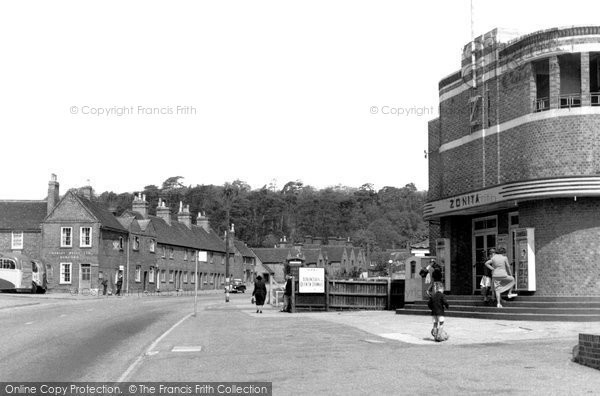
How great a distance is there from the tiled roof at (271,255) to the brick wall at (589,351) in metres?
101

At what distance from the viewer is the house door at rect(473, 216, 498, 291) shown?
2920 centimetres

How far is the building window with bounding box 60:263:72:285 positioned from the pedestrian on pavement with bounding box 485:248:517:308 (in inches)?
1688

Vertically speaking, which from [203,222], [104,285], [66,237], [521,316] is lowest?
[104,285]

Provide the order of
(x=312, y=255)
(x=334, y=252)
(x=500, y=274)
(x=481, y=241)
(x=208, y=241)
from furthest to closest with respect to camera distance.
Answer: (x=334, y=252) < (x=312, y=255) < (x=208, y=241) < (x=481, y=241) < (x=500, y=274)

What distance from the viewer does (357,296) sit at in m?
32.3

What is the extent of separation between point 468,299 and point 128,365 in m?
15.7

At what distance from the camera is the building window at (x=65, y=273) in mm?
59869

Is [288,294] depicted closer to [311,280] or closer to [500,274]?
[311,280]

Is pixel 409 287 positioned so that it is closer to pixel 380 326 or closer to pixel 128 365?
pixel 380 326

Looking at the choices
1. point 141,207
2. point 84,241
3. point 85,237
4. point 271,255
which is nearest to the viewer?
point 84,241

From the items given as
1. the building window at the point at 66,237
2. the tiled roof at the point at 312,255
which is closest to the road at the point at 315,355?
the building window at the point at 66,237

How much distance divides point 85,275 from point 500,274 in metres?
42.6

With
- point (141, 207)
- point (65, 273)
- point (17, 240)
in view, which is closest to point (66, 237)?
point (65, 273)

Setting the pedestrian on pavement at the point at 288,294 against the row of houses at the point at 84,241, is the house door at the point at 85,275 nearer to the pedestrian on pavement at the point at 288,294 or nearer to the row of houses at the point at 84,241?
the row of houses at the point at 84,241
